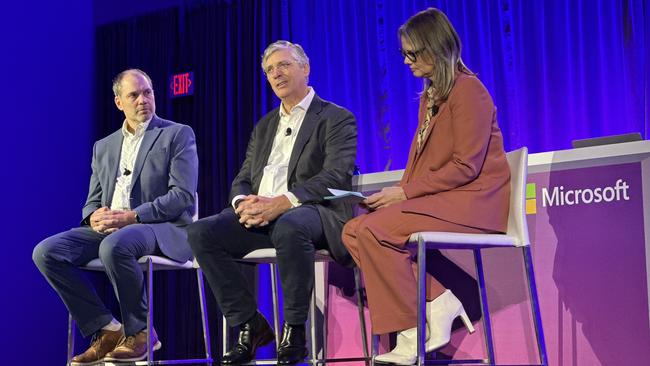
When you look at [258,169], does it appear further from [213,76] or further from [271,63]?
[213,76]

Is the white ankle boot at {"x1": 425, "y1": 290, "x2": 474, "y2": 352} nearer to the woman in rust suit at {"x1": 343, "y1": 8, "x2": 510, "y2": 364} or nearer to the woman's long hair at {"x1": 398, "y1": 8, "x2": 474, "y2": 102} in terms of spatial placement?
the woman in rust suit at {"x1": 343, "y1": 8, "x2": 510, "y2": 364}

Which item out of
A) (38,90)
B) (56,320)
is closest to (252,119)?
(38,90)

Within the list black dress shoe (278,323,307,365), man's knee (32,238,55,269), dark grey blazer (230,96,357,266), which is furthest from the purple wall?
black dress shoe (278,323,307,365)

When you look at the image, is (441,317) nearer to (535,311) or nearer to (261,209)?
(535,311)

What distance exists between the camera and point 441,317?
2.63 m

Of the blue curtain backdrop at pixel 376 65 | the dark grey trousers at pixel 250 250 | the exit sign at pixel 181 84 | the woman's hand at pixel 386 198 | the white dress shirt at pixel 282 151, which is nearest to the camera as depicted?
the woman's hand at pixel 386 198

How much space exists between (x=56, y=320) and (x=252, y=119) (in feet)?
6.30

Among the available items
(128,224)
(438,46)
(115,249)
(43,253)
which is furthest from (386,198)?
(43,253)

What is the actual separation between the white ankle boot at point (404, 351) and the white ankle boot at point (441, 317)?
18 centimetres

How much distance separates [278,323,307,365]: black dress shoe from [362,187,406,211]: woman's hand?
1.53ft

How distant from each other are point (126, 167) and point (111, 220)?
1.28 feet

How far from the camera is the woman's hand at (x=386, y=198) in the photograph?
261 centimetres

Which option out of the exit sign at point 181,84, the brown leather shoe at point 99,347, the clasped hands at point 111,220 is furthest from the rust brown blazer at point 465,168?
the exit sign at point 181,84

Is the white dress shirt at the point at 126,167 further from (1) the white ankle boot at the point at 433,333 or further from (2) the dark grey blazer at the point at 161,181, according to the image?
(1) the white ankle boot at the point at 433,333
